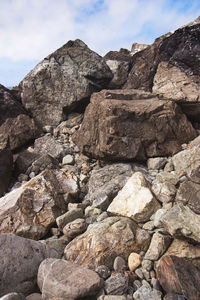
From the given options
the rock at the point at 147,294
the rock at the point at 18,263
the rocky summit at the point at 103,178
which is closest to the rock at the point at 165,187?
the rocky summit at the point at 103,178

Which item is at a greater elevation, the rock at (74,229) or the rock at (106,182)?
the rock at (106,182)

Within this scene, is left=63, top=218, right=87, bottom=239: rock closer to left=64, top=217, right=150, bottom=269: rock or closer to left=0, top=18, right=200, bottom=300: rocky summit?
left=0, top=18, right=200, bottom=300: rocky summit

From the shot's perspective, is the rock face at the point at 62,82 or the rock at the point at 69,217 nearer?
the rock at the point at 69,217

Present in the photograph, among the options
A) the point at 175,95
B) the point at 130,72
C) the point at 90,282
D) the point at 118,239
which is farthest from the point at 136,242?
the point at 130,72

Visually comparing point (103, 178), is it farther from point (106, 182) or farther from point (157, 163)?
point (157, 163)

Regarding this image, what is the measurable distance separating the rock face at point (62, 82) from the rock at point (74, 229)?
17.2ft

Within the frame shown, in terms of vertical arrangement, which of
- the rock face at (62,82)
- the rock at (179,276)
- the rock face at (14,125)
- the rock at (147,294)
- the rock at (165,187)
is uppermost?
the rock face at (62,82)

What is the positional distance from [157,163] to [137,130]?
3.02 feet

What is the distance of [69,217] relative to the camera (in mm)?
4453

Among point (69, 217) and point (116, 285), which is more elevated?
point (69, 217)

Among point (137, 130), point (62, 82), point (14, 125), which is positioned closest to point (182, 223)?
point (137, 130)

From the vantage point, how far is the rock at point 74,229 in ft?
13.5

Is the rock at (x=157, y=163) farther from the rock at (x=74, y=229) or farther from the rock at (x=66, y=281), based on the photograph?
the rock at (x=66, y=281)

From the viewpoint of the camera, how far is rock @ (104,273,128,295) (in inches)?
115
